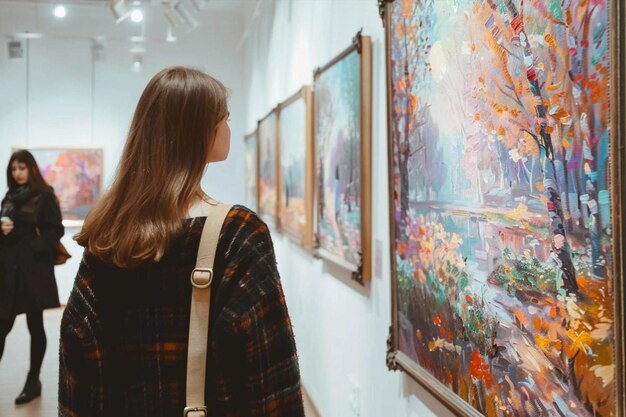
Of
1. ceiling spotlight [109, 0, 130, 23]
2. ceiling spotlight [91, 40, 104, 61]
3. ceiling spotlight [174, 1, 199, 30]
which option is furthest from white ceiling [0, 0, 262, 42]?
ceiling spotlight [109, 0, 130, 23]

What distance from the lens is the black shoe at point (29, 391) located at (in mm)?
4684

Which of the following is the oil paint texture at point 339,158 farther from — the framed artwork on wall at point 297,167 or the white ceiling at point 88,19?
the white ceiling at point 88,19

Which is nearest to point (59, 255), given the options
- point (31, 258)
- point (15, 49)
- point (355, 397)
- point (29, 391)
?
point (31, 258)

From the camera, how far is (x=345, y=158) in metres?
3.21

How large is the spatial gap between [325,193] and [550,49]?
94.5 inches

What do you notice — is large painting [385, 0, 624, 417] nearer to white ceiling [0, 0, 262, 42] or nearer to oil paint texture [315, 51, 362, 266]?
oil paint texture [315, 51, 362, 266]

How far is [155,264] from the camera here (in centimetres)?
137

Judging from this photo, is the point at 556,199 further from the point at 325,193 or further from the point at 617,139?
the point at 325,193

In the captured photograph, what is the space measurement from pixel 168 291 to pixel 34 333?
3.85 m

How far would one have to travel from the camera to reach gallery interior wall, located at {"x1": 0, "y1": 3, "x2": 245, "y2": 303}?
8.84m

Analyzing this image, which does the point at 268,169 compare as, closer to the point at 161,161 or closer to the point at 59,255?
the point at 59,255

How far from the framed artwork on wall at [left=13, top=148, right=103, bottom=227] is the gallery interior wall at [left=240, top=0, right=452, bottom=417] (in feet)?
12.8

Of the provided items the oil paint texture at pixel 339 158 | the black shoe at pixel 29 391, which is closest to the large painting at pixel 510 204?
the oil paint texture at pixel 339 158

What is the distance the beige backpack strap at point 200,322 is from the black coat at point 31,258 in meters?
3.67
